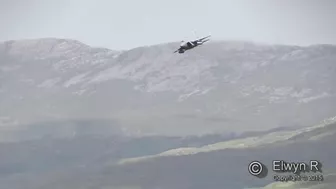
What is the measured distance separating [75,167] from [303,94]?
24.4m

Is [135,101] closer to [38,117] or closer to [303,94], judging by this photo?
[38,117]

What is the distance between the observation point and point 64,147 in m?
75.5

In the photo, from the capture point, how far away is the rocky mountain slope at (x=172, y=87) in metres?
75.9

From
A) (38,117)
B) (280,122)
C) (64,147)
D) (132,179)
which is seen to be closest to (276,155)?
(280,122)

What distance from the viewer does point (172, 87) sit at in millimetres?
86812

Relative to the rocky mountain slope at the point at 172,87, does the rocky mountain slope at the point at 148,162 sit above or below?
below

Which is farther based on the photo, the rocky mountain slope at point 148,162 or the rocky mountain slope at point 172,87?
the rocky mountain slope at point 172,87
